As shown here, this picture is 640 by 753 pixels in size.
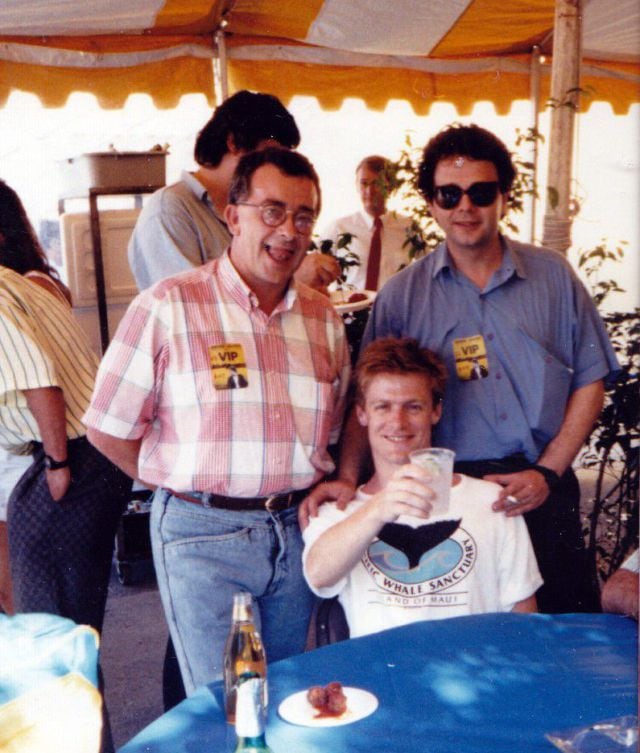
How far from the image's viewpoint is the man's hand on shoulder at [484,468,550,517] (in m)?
2.14

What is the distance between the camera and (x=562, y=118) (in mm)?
3535

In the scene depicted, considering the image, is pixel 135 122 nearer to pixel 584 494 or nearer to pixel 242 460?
pixel 584 494

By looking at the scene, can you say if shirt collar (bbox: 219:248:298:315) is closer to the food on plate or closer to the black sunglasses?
the black sunglasses

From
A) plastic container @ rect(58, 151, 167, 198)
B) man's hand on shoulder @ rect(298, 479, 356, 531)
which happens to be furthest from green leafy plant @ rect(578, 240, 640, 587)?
A: plastic container @ rect(58, 151, 167, 198)

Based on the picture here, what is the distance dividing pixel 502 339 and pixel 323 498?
735 millimetres

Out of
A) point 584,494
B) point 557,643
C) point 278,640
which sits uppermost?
point 557,643

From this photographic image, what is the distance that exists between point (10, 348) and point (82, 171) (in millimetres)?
2659

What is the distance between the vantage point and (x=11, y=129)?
573cm

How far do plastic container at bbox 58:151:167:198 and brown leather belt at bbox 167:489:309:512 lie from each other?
3173 millimetres

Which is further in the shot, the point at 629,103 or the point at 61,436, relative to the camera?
the point at 629,103

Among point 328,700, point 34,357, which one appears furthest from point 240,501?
point 34,357

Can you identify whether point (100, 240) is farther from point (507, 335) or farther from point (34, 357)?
point (507, 335)

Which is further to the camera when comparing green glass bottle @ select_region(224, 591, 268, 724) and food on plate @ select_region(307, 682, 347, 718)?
green glass bottle @ select_region(224, 591, 268, 724)

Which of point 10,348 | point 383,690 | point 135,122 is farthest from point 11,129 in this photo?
point 383,690
